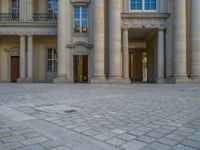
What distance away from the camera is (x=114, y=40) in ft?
66.2

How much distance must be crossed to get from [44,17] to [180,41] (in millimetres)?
15457

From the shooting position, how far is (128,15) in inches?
852

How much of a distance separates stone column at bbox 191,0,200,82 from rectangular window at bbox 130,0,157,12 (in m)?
3.74

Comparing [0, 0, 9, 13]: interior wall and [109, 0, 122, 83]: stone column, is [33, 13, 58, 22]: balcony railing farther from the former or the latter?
[109, 0, 122, 83]: stone column

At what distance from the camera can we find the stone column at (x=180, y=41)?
66.4 feet

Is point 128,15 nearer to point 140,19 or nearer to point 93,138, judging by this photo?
point 140,19

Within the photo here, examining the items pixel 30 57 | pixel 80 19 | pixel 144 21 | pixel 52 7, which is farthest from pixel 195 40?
pixel 30 57

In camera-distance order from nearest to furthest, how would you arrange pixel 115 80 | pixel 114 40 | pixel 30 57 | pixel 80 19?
pixel 115 80 < pixel 114 40 < pixel 80 19 < pixel 30 57

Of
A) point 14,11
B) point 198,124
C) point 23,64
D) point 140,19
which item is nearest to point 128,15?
point 140,19

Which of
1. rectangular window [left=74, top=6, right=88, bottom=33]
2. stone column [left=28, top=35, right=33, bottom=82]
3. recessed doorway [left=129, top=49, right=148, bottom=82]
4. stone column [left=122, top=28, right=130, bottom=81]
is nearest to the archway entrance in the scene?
recessed doorway [left=129, top=49, right=148, bottom=82]

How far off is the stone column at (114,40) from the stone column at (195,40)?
7.04m

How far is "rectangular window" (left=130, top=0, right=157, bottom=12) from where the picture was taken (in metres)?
22.3

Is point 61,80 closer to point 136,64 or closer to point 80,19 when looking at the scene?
point 80,19

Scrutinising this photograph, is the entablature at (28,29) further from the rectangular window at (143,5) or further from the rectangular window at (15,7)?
the rectangular window at (143,5)
